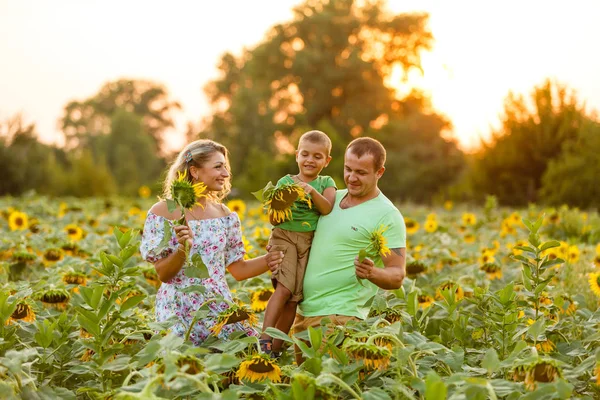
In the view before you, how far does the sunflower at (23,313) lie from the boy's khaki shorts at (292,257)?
1108mm

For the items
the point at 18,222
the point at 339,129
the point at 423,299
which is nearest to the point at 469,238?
the point at 423,299

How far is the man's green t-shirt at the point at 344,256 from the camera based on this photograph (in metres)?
3.24

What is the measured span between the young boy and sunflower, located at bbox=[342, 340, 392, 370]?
3.05 feet

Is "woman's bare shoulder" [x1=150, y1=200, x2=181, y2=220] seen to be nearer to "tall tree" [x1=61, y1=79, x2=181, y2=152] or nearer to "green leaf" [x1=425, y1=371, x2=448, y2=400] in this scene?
"green leaf" [x1=425, y1=371, x2=448, y2=400]

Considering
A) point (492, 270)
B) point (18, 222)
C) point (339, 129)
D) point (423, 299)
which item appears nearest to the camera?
point (423, 299)

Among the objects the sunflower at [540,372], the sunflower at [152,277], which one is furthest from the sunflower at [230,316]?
the sunflower at [152,277]

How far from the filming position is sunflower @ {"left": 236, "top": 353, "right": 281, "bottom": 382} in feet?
8.45

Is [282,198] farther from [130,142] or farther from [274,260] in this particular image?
[130,142]

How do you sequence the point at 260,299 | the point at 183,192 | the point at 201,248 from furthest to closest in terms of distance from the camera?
the point at 260,299 → the point at 201,248 → the point at 183,192

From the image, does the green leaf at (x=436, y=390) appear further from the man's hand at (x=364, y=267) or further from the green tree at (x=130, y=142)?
the green tree at (x=130, y=142)

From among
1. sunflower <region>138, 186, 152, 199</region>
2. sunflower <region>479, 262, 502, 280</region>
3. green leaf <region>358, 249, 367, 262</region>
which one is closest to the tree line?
sunflower <region>138, 186, 152, 199</region>

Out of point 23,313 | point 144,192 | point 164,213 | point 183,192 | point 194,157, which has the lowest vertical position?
point 23,313

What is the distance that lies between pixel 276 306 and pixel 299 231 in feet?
1.22

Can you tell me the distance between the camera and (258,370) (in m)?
2.58
